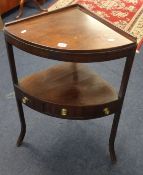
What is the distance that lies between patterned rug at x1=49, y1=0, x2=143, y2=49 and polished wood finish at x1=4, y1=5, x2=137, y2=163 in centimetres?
138

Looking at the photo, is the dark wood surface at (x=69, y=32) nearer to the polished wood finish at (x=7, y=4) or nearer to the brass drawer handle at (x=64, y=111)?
the brass drawer handle at (x=64, y=111)

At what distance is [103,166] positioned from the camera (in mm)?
1427

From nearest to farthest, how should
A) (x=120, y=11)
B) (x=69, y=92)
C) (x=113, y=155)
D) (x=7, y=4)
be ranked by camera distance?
(x=69, y=92) < (x=113, y=155) < (x=7, y=4) < (x=120, y=11)

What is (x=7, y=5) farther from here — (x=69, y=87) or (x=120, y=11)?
(x=69, y=87)

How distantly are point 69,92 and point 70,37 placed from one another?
28 cm

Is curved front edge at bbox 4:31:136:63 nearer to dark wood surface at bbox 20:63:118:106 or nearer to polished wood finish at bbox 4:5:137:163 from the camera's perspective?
polished wood finish at bbox 4:5:137:163

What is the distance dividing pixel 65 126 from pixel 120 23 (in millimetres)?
1494

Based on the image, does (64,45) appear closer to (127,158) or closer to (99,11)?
(127,158)

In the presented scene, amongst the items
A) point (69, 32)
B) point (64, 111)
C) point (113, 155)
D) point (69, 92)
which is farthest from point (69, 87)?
point (113, 155)

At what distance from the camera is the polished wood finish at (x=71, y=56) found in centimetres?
101

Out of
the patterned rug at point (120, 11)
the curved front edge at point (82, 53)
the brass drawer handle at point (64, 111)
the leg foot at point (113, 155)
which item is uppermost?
the curved front edge at point (82, 53)

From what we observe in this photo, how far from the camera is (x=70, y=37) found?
1083 millimetres

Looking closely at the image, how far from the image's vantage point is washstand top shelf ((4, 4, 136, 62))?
1.00 m

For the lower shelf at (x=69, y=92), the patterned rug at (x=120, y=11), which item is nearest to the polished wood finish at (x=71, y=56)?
the lower shelf at (x=69, y=92)
